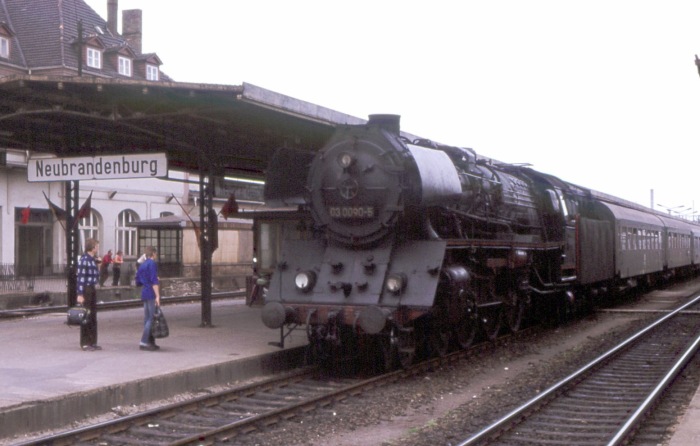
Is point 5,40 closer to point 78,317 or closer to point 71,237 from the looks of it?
point 71,237

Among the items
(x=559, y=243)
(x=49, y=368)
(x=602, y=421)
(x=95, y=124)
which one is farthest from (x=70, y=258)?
(x=602, y=421)

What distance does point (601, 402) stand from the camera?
31.2 feet

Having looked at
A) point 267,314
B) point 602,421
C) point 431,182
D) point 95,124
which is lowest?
point 602,421

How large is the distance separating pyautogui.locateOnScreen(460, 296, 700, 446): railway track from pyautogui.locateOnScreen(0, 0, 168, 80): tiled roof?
3100cm

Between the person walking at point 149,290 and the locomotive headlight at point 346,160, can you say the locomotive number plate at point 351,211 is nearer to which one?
the locomotive headlight at point 346,160

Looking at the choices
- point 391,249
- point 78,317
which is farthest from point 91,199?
point 391,249

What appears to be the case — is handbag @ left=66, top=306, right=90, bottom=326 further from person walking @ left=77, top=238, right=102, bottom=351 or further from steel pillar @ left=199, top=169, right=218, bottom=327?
steel pillar @ left=199, top=169, right=218, bottom=327

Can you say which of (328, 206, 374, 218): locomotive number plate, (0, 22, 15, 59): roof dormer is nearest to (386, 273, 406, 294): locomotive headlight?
(328, 206, 374, 218): locomotive number plate

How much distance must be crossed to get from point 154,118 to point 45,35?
1134 inches

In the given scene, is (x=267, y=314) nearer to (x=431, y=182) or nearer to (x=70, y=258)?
(x=431, y=182)

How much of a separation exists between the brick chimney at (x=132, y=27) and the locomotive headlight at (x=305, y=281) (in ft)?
123

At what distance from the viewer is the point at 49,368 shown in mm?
9906

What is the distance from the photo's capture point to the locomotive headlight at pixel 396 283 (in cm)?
1057

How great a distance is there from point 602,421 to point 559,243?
872cm
